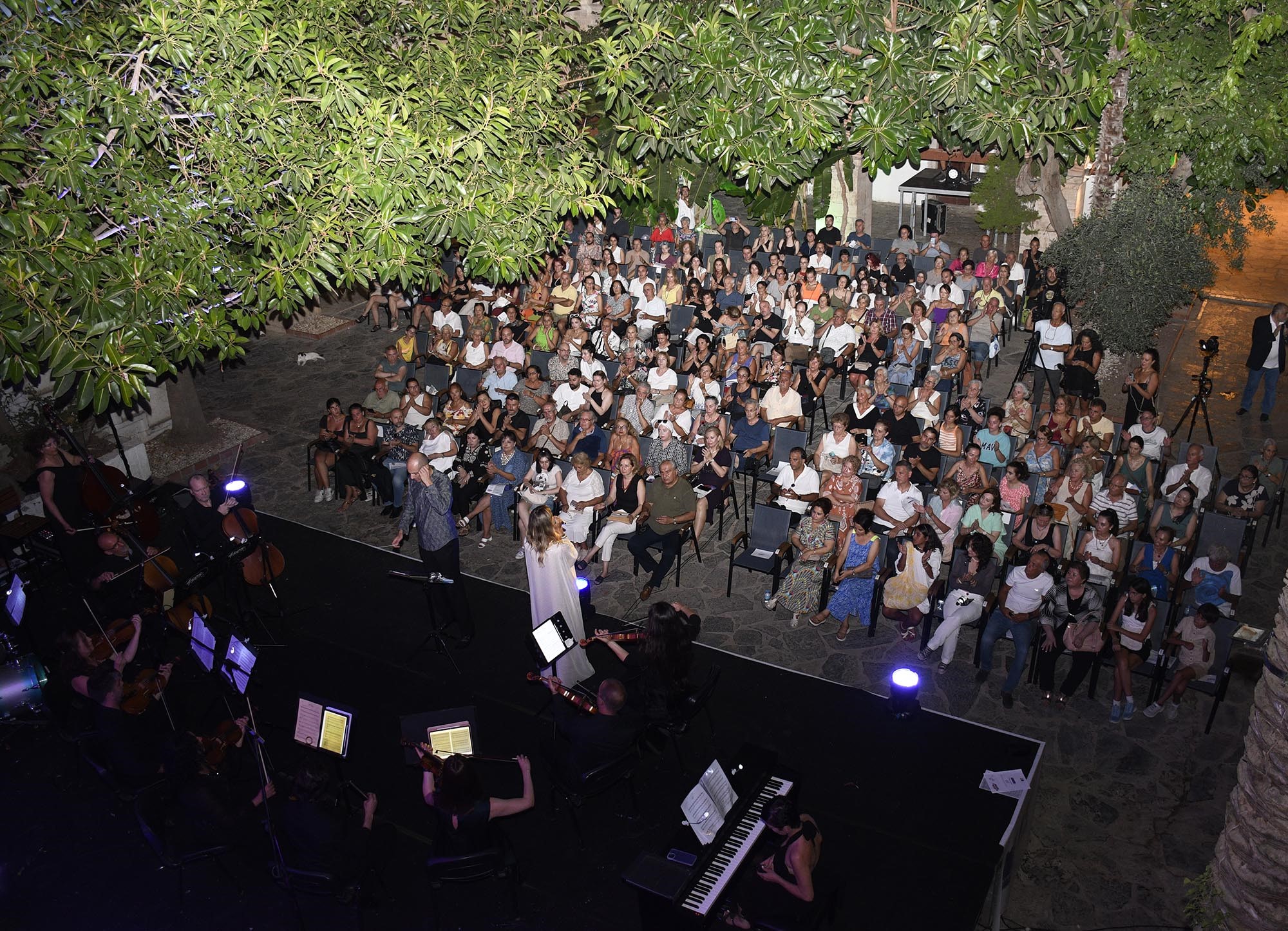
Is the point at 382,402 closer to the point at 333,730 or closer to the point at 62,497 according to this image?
the point at 62,497

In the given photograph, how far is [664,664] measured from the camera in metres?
7.53

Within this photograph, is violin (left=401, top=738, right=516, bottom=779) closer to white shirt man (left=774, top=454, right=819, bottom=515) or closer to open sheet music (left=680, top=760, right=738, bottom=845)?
open sheet music (left=680, top=760, right=738, bottom=845)

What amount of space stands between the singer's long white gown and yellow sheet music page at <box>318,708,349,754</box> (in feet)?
5.69

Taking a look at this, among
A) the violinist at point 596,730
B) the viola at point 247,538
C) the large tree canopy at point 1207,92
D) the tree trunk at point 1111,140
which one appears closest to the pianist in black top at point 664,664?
the violinist at point 596,730

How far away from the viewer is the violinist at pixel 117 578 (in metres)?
9.42

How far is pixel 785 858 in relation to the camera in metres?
6.20

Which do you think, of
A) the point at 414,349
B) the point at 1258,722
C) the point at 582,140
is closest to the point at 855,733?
the point at 1258,722

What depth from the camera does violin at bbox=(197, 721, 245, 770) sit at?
7152 millimetres

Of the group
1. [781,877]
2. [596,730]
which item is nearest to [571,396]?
[596,730]

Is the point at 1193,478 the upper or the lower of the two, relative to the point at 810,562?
upper

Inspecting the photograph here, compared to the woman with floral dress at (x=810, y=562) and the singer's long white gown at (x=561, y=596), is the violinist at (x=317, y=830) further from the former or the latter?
the woman with floral dress at (x=810, y=562)

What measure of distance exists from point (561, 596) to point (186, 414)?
7.45 meters

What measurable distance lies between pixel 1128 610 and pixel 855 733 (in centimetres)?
248

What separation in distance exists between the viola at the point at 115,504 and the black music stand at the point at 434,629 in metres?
3.05
